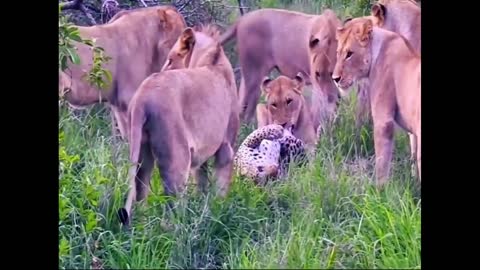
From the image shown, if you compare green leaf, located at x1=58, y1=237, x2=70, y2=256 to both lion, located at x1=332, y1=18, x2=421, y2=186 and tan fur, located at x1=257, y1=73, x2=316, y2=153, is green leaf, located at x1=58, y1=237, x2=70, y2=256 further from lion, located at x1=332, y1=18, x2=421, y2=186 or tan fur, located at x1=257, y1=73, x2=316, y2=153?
lion, located at x1=332, y1=18, x2=421, y2=186

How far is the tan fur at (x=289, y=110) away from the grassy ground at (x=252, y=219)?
0.07 metres

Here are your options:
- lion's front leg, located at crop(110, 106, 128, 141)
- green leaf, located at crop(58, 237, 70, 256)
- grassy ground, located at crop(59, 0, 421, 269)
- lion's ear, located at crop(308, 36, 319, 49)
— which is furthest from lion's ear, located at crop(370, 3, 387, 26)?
green leaf, located at crop(58, 237, 70, 256)

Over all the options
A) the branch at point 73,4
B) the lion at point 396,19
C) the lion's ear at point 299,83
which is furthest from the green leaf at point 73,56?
the lion at point 396,19

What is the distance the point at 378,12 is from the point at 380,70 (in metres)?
0.23

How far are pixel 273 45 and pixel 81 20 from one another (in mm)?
788

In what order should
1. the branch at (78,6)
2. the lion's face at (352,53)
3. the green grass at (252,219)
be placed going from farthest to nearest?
the branch at (78,6)
the lion's face at (352,53)
the green grass at (252,219)

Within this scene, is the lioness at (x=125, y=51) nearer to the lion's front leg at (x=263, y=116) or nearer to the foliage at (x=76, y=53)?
the foliage at (x=76, y=53)

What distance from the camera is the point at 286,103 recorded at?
13.7ft

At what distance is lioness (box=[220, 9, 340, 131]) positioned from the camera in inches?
165

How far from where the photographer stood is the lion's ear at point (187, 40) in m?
4.18

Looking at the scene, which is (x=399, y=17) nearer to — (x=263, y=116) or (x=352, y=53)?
(x=352, y=53)

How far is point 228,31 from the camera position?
4.24 metres
